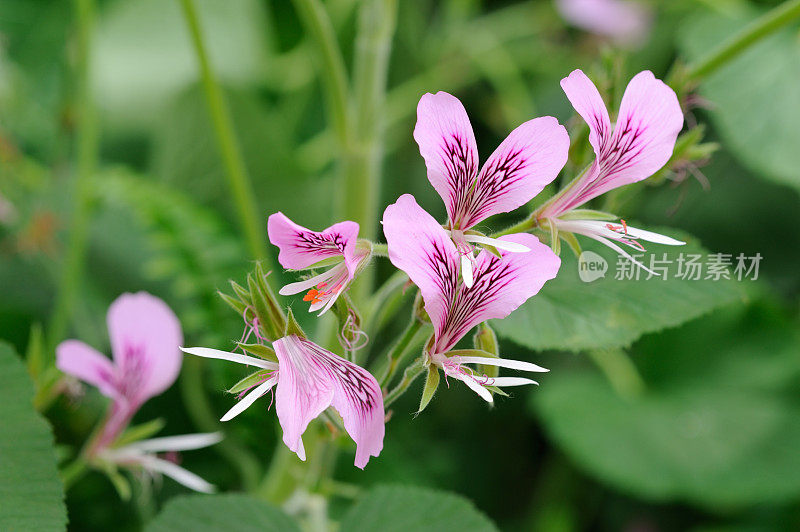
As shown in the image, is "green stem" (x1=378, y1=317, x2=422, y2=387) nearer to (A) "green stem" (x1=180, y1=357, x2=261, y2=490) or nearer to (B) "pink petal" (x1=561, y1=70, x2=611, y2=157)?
(B) "pink petal" (x1=561, y1=70, x2=611, y2=157)

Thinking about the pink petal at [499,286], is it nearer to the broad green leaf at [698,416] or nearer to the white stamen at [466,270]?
the white stamen at [466,270]

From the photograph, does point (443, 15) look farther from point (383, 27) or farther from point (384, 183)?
point (383, 27)

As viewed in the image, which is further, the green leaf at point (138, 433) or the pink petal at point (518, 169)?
the green leaf at point (138, 433)

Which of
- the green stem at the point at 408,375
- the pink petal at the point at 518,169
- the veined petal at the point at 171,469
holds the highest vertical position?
the pink petal at the point at 518,169

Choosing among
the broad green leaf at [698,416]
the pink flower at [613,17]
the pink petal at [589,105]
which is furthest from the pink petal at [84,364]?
the pink flower at [613,17]

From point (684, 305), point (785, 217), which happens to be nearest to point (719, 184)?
point (785, 217)

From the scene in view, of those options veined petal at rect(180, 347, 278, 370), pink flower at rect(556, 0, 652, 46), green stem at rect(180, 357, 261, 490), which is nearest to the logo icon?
veined petal at rect(180, 347, 278, 370)
